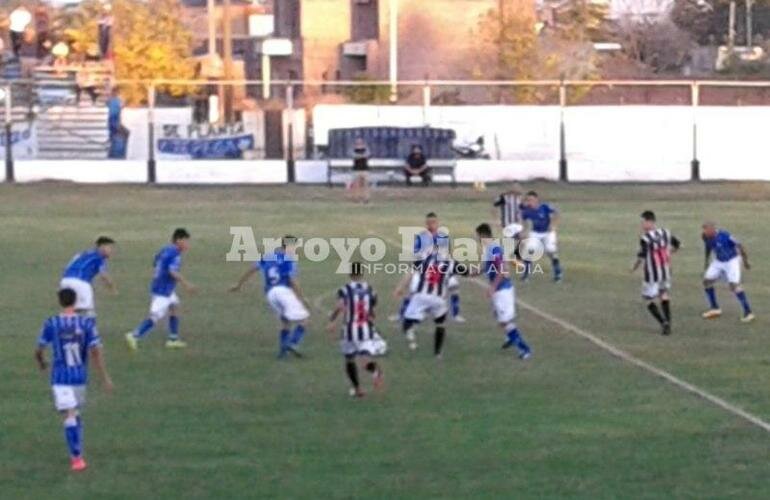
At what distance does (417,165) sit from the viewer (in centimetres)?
5509

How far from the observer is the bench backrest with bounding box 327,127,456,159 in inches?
2243

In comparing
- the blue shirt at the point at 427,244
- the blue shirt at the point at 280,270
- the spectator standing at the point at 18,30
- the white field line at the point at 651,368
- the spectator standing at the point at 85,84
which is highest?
the spectator standing at the point at 18,30

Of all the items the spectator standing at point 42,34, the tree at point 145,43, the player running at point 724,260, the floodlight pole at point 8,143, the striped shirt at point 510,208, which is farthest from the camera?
the tree at point 145,43

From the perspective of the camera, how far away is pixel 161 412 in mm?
17766

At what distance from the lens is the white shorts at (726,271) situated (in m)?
25.3

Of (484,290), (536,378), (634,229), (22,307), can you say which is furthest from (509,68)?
(536,378)

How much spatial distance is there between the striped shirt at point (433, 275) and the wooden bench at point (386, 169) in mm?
34380

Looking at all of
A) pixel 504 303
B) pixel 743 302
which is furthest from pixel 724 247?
pixel 504 303

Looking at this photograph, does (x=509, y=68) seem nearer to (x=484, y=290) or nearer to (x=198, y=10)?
(x=484, y=290)

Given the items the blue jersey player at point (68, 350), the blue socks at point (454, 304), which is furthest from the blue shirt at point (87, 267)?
the blue jersey player at point (68, 350)

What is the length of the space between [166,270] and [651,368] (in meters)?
6.22

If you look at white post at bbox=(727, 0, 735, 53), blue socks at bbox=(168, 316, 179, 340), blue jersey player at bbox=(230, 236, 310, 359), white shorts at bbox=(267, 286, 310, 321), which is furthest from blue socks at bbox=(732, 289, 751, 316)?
white post at bbox=(727, 0, 735, 53)

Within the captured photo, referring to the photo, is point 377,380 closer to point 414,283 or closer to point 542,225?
point 414,283

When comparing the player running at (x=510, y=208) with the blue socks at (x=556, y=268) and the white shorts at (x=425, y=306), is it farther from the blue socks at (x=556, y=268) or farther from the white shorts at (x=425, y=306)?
the white shorts at (x=425, y=306)
